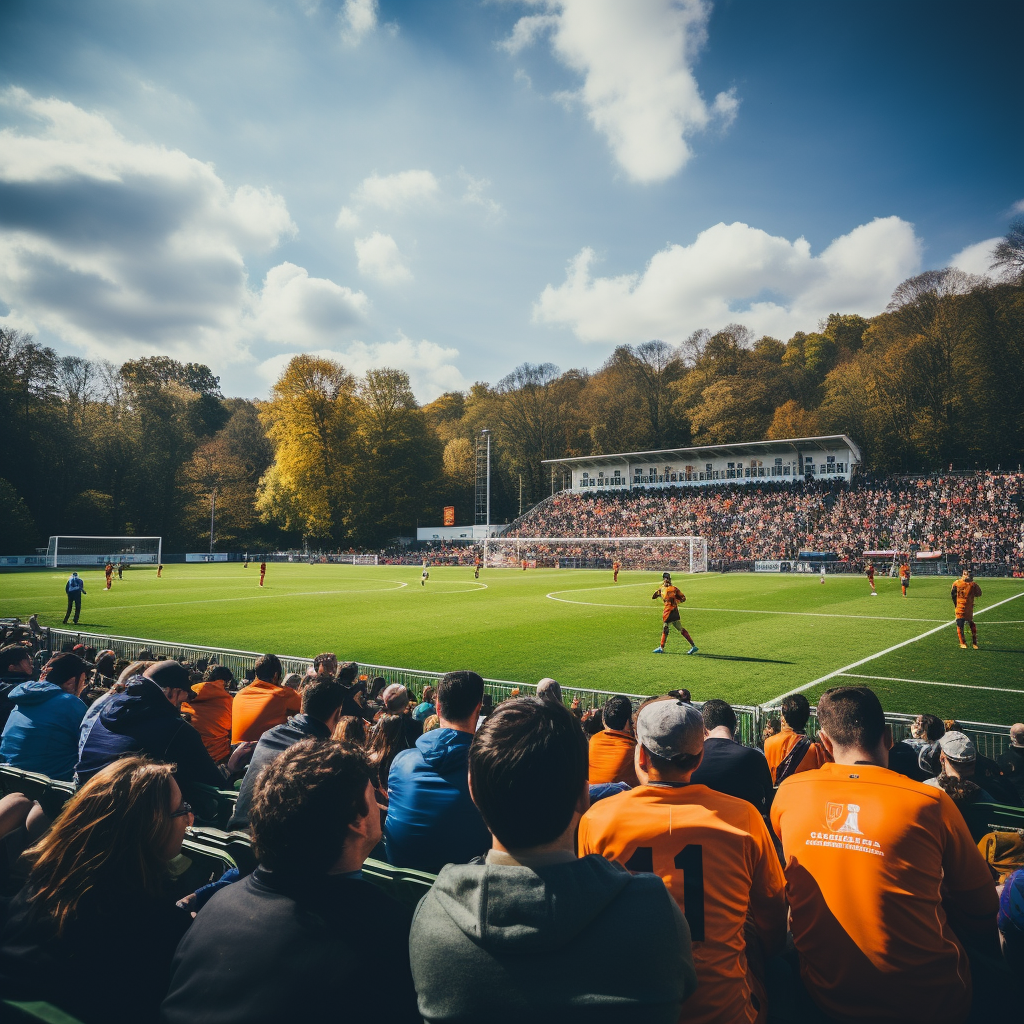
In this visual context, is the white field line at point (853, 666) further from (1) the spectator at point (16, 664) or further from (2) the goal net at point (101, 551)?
(2) the goal net at point (101, 551)

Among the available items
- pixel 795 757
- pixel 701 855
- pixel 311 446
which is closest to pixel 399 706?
pixel 795 757

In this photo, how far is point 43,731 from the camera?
538cm

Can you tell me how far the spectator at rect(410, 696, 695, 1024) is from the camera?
1.46 m

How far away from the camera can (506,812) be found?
172 centimetres

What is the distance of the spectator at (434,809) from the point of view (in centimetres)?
336

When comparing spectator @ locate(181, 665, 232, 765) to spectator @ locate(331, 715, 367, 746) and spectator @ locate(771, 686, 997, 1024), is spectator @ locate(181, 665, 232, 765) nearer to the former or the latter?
spectator @ locate(331, 715, 367, 746)

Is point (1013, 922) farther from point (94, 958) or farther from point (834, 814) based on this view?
point (94, 958)

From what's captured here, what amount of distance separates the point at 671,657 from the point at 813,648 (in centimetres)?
364

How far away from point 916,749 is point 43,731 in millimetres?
7671

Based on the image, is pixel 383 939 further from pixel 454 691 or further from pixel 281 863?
pixel 454 691

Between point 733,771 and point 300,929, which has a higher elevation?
point 300,929

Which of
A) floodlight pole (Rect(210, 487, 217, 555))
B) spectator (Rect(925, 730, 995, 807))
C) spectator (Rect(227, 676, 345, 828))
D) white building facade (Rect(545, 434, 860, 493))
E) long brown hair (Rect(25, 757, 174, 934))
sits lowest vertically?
spectator (Rect(925, 730, 995, 807))

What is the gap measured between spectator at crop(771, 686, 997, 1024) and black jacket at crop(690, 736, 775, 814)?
3.44ft

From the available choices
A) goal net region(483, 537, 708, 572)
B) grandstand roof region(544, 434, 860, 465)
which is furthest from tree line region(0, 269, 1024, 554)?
goal net region(483, 537, 708, 572)
